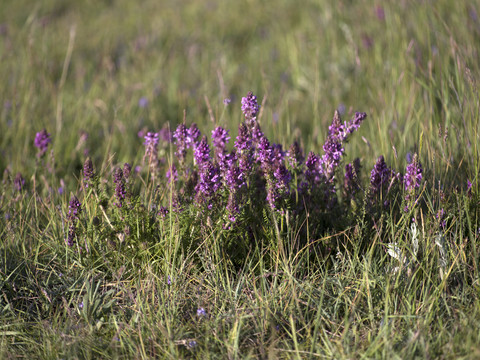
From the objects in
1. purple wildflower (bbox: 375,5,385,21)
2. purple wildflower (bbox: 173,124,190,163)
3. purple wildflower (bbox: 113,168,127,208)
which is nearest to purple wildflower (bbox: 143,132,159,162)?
purple wildflower (bbox: 173,124,190,163)

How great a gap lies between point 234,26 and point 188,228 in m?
4.86

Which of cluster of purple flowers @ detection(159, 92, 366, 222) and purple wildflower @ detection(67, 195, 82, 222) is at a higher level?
cluster of purple flowers @ detection(159, 92, 366, 222)

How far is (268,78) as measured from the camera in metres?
4.48

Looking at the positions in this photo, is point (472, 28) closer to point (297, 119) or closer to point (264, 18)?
point (297, 119)

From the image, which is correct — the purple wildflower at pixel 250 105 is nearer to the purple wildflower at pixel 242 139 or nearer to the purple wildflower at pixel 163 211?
the purple wildflower at pixel 242 139

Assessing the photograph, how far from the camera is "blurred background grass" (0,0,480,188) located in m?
3.11

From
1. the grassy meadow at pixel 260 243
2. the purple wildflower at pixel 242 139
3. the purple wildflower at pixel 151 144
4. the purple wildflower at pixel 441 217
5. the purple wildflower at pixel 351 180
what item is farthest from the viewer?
the purple wildflower at pixel 151 144

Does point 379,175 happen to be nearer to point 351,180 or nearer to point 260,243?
point 351,180

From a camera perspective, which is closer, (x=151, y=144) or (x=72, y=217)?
(x=72, y=217)

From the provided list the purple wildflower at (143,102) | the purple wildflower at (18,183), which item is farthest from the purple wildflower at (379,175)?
the purple wildflower at (143,102)

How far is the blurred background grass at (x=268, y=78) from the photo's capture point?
122 inches

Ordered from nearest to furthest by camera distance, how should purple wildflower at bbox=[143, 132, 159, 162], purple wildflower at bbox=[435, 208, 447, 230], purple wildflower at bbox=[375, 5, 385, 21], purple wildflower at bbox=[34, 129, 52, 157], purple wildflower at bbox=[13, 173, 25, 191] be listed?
purple wildflower at bbox=[435, 208, 447, 230] < purple wildflower at bbox=[143, 132, 159, 162] < purple wildflower at bbox=[13, 173, 25, 191] < purple wildflower at bbox=[34, 129, 52, 157] < purple wildflower at bbox=[375, 5, 385, 21]

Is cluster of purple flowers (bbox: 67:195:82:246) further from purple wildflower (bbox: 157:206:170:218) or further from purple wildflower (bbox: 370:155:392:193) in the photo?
purple wildflower (bbox: 370:155:392:193)

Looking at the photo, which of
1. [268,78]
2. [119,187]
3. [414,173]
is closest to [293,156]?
[414,173]
